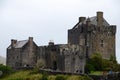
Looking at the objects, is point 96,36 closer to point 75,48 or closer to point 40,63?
point 75,48

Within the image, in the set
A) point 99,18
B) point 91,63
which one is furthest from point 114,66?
point 99,18

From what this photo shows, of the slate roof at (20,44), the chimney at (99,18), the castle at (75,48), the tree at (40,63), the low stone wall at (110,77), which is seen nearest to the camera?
the low stone wall at (110,77)

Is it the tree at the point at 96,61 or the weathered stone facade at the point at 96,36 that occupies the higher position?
the weathered stone facade at the point at 96,36

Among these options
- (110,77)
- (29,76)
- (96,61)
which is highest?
(96,61)

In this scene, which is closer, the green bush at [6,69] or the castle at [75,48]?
the castle at [75,48]

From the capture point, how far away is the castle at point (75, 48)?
327ft

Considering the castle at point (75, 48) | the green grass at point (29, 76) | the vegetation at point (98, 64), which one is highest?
the castle at point (75, 48)

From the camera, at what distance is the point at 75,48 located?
10088 cm

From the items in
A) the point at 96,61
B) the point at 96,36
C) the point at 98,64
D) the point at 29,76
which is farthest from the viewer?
the point at 96,36

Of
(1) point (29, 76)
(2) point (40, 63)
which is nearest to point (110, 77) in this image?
(1) point (29, 76)

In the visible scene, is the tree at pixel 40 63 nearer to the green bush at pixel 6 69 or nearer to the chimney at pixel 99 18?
the green bush at pixel 6 69

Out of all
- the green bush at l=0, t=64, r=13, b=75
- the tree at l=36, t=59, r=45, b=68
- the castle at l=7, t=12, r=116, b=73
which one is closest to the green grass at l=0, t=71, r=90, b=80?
the green bush at l=0, t=64, r=13, b=75

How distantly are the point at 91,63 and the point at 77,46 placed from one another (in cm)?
376

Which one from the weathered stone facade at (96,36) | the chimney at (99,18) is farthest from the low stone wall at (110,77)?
the chimney at (99,18)
